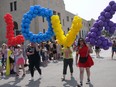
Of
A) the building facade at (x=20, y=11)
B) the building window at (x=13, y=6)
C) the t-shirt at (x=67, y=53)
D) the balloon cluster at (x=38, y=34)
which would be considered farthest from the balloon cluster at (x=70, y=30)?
the building window at (x=13, y=6)

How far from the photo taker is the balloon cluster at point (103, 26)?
424 inches

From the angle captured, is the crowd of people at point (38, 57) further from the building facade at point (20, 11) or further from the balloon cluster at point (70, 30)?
the building facade at point (20, 11)

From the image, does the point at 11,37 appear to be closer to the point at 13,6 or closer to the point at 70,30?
the point at 70,30

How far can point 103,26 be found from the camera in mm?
10945

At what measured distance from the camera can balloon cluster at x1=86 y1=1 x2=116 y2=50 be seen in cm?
1078

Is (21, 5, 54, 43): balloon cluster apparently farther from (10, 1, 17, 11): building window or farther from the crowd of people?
(10, 1, 17, 11): building window

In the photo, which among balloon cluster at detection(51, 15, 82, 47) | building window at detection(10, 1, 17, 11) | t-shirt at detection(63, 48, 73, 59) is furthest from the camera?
building window at detection(10, 1, 17, 11)

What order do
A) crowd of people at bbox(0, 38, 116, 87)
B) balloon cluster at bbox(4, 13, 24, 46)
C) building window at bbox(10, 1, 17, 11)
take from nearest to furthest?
1. crowd of people at bbox(0, 38, 116, 87)
2. balloon cluster at bbox(4, 13, 24, 46)
3. building window at bbox(10, 1, 17, 11)

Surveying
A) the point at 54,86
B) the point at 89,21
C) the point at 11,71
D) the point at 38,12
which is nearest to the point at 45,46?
the point at 11,71

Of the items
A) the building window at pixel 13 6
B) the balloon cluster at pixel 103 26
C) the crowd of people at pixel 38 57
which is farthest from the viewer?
the building window at pixel 13 6

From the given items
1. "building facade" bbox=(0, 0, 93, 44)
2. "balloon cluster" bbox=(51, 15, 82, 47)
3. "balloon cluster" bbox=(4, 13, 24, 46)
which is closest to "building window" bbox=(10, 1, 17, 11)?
"building facade" bbox=(0, 0, 93, 44)

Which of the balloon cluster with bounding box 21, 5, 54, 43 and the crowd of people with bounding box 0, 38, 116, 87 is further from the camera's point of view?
the balloon cluster with bounding box 21, 5, 54, 43

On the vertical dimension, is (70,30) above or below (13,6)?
below

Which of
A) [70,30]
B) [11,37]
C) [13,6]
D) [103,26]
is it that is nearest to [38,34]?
[70,30]
